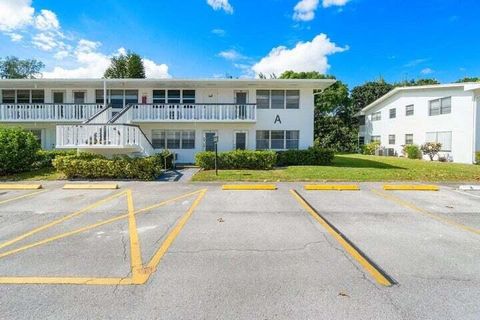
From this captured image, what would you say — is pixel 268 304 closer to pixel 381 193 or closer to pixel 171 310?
pixel 171 310

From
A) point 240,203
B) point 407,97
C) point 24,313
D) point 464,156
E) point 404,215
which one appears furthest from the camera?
point 407,97

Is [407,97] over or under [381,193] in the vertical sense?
over

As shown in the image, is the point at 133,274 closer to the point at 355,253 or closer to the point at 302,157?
the point at 355,253

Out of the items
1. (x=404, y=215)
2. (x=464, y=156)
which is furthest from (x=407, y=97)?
(x=404, y=215)

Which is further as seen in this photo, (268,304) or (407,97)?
(407,97)

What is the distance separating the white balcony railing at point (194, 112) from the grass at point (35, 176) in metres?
5.10

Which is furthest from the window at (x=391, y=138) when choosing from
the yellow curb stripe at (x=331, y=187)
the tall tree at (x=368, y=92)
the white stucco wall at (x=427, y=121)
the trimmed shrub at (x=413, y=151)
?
the yellow curb stripe at (x=331, y=187)

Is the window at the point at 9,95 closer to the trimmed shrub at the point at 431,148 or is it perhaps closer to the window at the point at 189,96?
the window at the point at 189,96

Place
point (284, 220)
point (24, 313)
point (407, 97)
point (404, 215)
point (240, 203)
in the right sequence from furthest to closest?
1. point (407, 97)
2. point (240, 203)
3. point (404, 215)
4. point (284, 220)
5. point (24, 313)

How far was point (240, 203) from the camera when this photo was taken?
26.1 feet

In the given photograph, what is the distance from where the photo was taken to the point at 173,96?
18109 mm

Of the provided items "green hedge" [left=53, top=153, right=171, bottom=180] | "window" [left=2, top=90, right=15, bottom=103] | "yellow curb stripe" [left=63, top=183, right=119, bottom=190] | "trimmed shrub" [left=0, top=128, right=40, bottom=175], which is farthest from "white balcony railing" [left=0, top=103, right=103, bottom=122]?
"yellow curb stripe" [left=63, top=183, right=119, bottom=190]

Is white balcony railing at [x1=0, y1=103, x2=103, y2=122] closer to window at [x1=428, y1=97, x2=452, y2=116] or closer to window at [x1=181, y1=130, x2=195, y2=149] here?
window at [x1=181, y1=130, x2=195, y2=149]

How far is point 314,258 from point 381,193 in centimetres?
626
